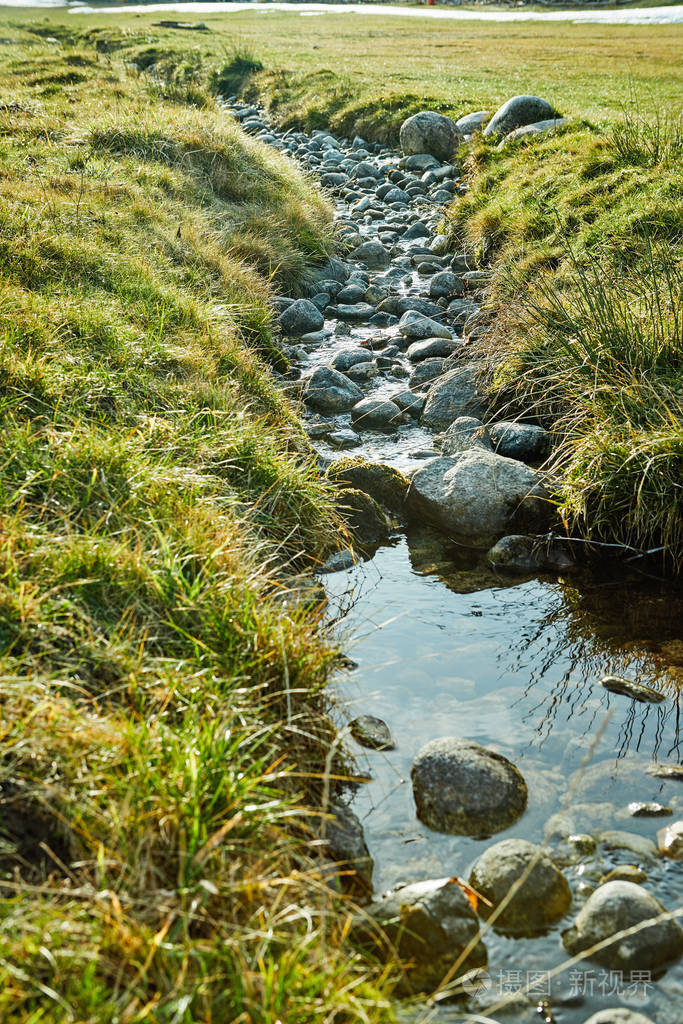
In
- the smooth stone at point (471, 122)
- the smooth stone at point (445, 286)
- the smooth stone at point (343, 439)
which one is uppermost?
the smooth stone at point (471, 122)

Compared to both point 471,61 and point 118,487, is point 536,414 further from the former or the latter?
point 471,61

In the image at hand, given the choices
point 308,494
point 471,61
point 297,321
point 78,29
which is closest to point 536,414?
point 308,494

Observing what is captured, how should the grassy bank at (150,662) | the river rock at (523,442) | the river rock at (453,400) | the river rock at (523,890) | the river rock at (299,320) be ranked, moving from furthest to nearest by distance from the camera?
the river rock at (299,320) < the river rock at (453,400) < the river rock at (523,442) < the river rock at (523,890) < the grassy bank at (150,662)

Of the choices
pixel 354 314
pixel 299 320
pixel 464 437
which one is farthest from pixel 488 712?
pixel 354 314

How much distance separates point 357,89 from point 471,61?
303 inches

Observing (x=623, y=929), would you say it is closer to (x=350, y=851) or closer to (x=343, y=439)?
(x=350, y=851)

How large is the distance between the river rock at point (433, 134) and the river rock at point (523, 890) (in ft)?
42.2

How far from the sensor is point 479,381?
657 cm

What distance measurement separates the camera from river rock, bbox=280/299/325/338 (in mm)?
7941

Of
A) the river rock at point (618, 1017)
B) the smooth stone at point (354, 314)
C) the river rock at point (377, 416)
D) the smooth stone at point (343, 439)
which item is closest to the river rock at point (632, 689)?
the river rock at point (618, 1017)

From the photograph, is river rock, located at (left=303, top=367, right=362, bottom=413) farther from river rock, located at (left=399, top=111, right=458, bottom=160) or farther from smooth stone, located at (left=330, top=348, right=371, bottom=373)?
river rock, located at (left=399, top=111, right=458, bottom=160)

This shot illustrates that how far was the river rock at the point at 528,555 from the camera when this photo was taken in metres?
4.84

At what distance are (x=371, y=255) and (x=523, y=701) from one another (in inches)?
292

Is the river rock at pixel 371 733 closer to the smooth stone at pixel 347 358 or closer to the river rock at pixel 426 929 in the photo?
the river rock at pixel 426 929
